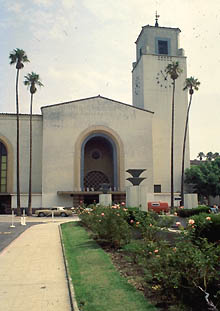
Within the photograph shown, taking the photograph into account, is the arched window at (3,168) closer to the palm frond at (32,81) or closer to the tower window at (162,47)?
the palm frond at (32,81)

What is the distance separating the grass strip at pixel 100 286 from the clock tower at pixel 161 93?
33.1 metres

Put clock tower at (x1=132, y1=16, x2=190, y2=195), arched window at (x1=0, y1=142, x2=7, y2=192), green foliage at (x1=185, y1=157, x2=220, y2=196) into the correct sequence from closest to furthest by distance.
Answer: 1. arched window at (x1=0, y1=142, x2=7, y2=192)
2. green foliage at (x1=185, y1=157, x2=220, y2=196)
3. clock tower at (x1=132, y1=16, x2=190, y2=195)

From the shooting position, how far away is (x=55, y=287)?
7113 millimetres

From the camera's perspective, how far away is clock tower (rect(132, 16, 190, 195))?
4278 cm

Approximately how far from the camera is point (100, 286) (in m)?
6.59

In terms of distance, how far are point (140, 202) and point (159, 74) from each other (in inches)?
1241

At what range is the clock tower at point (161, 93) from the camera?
42.8 meters

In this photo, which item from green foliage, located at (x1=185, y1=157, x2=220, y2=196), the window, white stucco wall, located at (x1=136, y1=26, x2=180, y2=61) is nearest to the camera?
green foliage, located at (x1=185, y1=157, x2=220, y2=196)

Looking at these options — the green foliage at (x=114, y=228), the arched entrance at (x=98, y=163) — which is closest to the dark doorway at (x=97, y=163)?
the arched entrance at (x=98, y=163)

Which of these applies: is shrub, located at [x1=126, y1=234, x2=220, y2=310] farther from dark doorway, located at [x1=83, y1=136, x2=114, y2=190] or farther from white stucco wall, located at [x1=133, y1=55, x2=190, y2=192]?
white stucco wall, located at [x1=133, y1=55, x2=190, y2=192]

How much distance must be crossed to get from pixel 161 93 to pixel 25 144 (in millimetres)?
19849

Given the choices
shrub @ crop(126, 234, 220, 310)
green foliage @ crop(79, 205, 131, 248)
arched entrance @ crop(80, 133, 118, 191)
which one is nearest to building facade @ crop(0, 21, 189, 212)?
arched entrance @ crop(80, 133, 118, 191)

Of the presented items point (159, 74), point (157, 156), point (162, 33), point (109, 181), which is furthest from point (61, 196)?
point (162, 33)

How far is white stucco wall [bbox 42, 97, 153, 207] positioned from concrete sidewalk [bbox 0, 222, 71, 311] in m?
25.7
